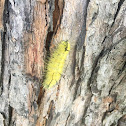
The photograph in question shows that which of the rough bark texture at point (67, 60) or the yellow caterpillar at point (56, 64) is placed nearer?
the rough bark texture at point (67, 60)

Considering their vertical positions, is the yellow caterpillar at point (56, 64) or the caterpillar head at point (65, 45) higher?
the caterpillar head at point (65, 45)

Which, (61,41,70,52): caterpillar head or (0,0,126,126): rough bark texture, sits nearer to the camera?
(0,0,126,126): rough bark texture

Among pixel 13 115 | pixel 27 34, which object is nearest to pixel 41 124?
pixel 13 115

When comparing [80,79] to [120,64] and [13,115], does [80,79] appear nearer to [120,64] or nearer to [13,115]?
[120,64]

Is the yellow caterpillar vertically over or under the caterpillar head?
under
